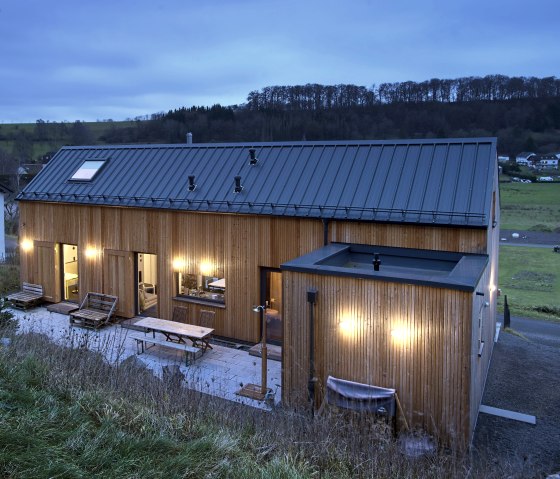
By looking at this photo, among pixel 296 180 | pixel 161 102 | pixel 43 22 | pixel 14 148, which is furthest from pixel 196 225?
pixel 161 102

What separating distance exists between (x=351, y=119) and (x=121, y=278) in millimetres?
31489

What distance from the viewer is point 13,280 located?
55.2ft

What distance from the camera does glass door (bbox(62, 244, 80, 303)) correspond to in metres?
15.0

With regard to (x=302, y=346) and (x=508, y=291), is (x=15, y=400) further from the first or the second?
(x=508, y=291)

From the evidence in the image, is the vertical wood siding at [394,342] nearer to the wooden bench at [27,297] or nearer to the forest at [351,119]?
the wooden bench at [27,297]

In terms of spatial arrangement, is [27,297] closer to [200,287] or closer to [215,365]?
[200,287]

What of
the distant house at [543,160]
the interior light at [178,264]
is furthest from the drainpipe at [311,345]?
the distant house at [543,160]

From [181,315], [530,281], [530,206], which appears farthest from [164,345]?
[530,206]

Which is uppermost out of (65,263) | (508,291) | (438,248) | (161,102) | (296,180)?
(161,102)

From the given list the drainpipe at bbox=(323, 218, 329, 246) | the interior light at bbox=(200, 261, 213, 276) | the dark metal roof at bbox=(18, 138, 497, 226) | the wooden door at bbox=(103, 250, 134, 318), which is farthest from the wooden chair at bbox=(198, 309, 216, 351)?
the drainpipe at bbox=(323, 218, 329, 246)

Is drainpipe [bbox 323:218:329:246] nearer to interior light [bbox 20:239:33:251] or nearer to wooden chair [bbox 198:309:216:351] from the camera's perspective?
wooden chair [bbox 198:309:216:351]

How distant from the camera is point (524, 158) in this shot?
63188mm

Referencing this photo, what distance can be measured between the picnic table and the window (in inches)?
44.3

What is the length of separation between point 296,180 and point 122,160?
20.9 feet
